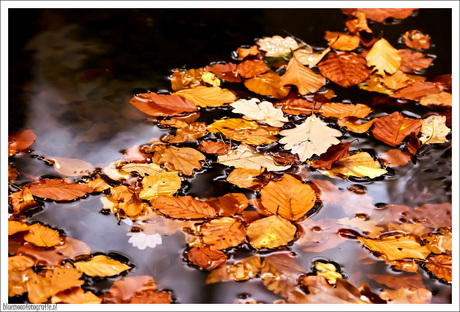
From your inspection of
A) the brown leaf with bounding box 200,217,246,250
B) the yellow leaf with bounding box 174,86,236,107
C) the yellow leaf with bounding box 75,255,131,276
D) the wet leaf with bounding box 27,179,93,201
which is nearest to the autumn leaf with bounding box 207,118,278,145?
the yellow leaf with bounding box 174,86,236,107

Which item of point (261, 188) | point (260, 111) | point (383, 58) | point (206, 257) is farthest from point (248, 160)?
point (383, 58)

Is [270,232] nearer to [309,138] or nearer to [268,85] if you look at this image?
[309,138]

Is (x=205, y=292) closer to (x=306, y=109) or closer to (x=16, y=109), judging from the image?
(x=306, y=109)

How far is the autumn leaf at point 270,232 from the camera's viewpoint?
1.26 metres

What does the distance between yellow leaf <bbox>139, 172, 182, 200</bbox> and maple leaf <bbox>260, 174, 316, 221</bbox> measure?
26 cm

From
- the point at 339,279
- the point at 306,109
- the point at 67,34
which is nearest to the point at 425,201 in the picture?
the point at 339,279

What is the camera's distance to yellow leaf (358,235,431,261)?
1.25 m

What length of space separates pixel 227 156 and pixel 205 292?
49 cm

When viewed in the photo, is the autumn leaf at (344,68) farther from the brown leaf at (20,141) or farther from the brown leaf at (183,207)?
the brown leaf at (20,141)

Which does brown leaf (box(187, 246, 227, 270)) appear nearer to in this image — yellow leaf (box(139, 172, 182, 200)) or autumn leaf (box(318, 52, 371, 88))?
yellow leaf (box(139, 172, 182, 200))

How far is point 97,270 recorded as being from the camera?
120cm


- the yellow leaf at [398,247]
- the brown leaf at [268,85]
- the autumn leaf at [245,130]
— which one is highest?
the brown leaf at [268,85]

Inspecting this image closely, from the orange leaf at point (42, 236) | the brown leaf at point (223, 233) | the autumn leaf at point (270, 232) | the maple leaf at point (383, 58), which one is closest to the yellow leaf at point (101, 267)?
the orange leaf at point (42, 236)

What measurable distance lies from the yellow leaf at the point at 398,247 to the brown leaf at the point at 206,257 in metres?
A: 0.38
